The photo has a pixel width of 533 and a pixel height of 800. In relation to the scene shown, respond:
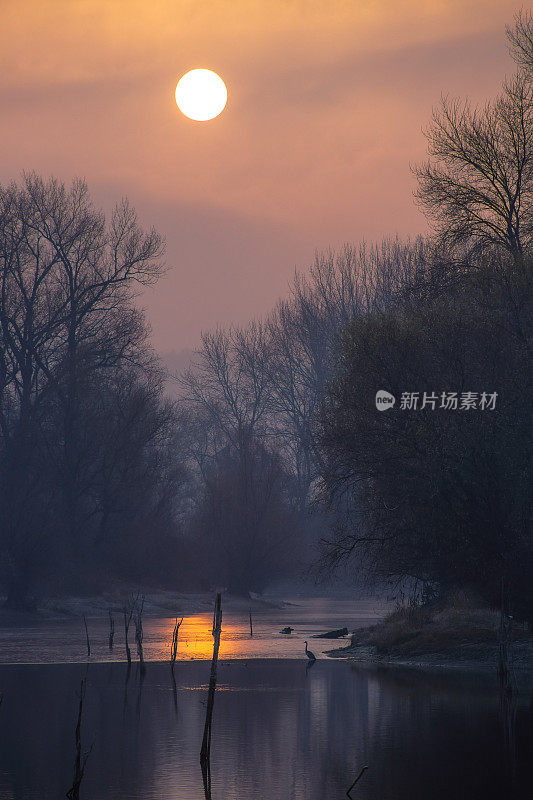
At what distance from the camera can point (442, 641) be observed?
3975 centimetres

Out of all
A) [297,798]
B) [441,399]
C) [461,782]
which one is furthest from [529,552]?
[297,798]

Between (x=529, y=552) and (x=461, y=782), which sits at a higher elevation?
(x=529, y=552)

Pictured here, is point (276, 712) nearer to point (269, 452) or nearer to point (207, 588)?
point (207, 588)

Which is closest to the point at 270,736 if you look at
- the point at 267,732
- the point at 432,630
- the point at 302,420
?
the point at 267,732

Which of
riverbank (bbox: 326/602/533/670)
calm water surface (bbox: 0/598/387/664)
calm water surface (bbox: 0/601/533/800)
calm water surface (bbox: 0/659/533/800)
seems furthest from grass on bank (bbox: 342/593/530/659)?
calm water surface (bbox: 0/659/533/800)

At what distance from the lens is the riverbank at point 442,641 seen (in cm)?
3741

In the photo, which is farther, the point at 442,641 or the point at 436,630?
the point at 436,630

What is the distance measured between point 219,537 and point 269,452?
11519 millimetres

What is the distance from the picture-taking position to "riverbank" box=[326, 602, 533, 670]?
3741 cm

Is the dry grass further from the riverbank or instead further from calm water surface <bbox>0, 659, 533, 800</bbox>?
calm water surface <bbox>0, 659, 533, 800</bbox>

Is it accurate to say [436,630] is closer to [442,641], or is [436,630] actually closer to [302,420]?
[442,641]

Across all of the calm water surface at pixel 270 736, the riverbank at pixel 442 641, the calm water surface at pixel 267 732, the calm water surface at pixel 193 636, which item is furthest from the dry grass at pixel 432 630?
the calm water surface at pixel 270 736

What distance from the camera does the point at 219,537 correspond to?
86938 millimetres

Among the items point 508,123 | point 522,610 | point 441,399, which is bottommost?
point 522,610
